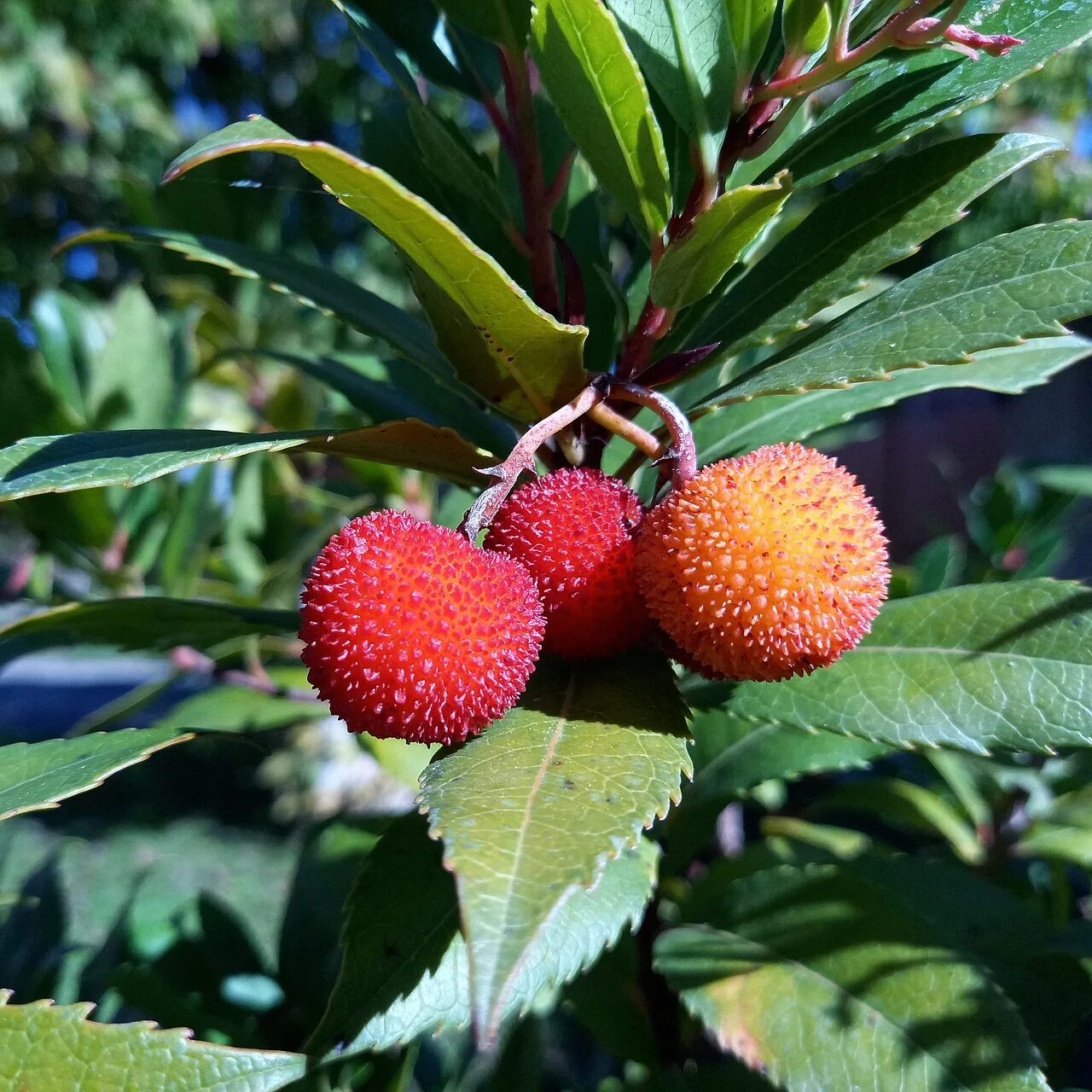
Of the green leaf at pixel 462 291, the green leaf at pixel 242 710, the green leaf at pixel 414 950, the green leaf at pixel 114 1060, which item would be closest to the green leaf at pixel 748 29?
the green leaf at pixel 462 291

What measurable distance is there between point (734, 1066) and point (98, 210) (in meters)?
6.22

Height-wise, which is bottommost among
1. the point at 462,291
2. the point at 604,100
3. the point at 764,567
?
the point at 764,567

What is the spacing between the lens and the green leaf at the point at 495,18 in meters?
0.66

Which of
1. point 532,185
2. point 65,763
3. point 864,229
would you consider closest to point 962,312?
point 864,229

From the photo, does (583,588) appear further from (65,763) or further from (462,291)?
(65,763)

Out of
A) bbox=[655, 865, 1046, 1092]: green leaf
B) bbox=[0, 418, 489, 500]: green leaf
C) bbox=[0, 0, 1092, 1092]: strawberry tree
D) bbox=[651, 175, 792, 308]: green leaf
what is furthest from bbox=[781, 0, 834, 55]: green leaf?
bbox=[655, 865, 1046, 1092]: green leaf

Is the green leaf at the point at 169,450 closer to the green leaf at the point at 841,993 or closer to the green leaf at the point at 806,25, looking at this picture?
the green leaf at the point at 806,25

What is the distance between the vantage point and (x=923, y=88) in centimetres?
60

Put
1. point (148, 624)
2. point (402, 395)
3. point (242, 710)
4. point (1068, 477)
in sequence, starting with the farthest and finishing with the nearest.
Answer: point (1068, 477) → point (242, 710) → point (402, 395) → point (148, 624)

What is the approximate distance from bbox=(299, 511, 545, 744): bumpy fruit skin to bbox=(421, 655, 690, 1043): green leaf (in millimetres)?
37

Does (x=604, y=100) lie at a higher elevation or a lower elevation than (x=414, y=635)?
higher

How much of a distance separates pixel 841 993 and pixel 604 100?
2.40ft

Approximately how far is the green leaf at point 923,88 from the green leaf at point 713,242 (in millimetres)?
82

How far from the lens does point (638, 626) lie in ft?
2.05
